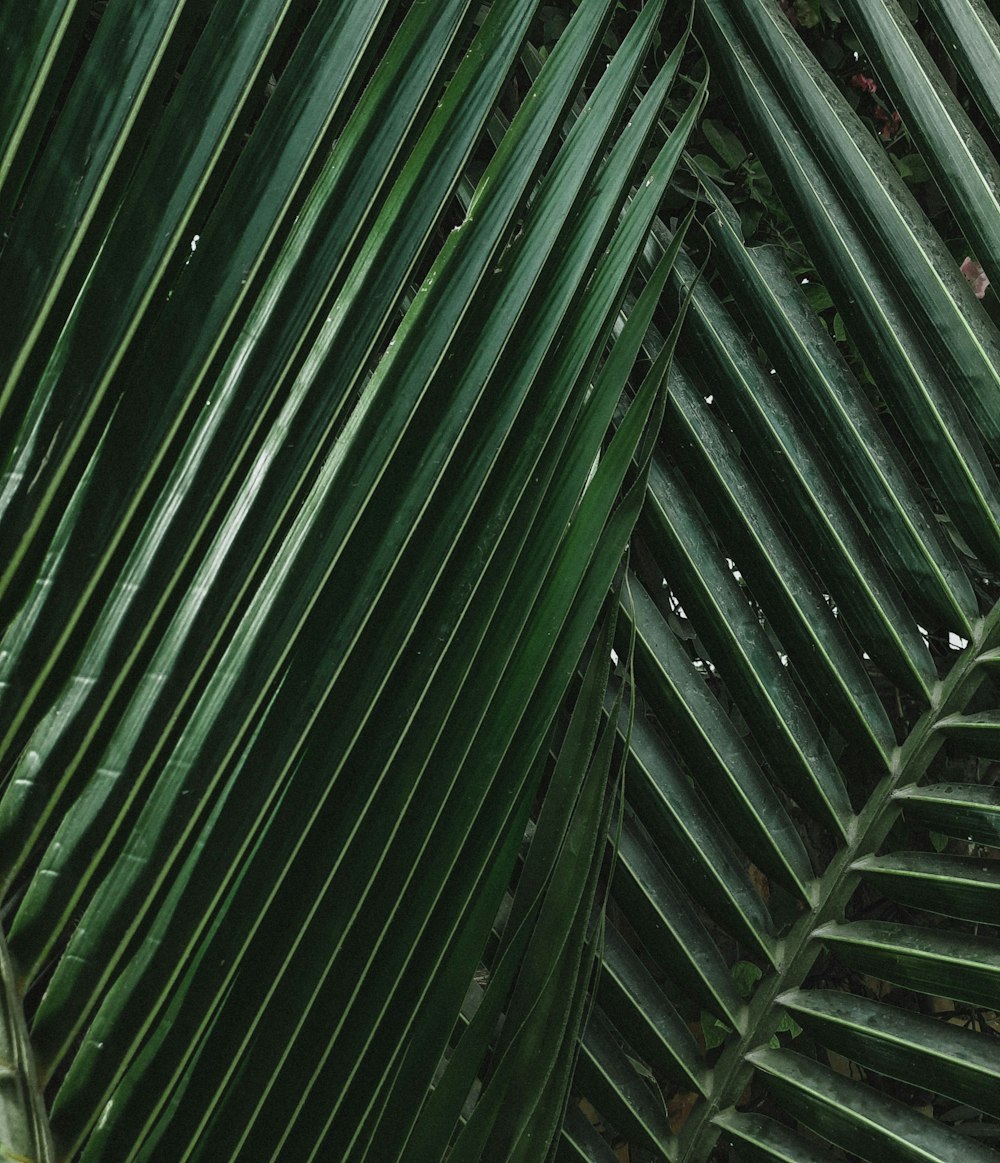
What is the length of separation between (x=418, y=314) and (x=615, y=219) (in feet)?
0.59

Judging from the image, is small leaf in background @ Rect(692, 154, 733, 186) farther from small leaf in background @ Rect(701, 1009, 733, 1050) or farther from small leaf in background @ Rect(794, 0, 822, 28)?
small leaf in background @ Rect(701, 1009, 733, 1050)

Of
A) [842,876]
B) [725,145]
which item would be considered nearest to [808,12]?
[725,145]

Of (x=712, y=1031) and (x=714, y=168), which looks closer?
(x=712, y=1031)

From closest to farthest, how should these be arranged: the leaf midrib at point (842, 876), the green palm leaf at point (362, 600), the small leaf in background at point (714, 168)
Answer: the green palm leaf at point (362, 600), the leaf midrib at point (842, 876), the small leaf in background at point (714, 168)

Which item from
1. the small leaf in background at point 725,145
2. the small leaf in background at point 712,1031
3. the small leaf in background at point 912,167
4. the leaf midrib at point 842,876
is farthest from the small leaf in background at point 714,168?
the small leaf in background at point 712,1031

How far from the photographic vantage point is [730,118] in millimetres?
1185

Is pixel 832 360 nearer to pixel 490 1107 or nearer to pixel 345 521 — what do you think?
pixel 345 521

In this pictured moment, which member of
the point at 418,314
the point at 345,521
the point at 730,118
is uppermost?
the point at 730,118

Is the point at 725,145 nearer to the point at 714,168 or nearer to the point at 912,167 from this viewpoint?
the point at 714,168

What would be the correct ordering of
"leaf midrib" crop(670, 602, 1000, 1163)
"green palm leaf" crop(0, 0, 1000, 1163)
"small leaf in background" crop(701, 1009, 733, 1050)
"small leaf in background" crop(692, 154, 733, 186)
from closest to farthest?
"green palm leaf" crop(0, 0, 1000, 1163) → "leaf midrib" crop(670, 602, 1000, 1163) → "small leaf in background" crop(701, 1009, 733, 1050) → "small leaf in background" crop(692, 154, 733, 186)

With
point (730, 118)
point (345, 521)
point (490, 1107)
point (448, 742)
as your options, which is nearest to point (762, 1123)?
point (490, 1107)

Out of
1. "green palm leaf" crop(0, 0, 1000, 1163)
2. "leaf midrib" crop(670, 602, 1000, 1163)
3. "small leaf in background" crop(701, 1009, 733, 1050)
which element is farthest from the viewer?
"small leaf in background" crop(701, 1009, 733, 1050)

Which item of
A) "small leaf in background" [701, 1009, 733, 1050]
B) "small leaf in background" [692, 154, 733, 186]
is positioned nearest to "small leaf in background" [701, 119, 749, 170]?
"small leaf in background" [692, 154, 733, 186]

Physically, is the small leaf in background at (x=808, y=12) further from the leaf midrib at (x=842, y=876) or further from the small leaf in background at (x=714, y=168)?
the leaf midrib at (x=842, y=876)
